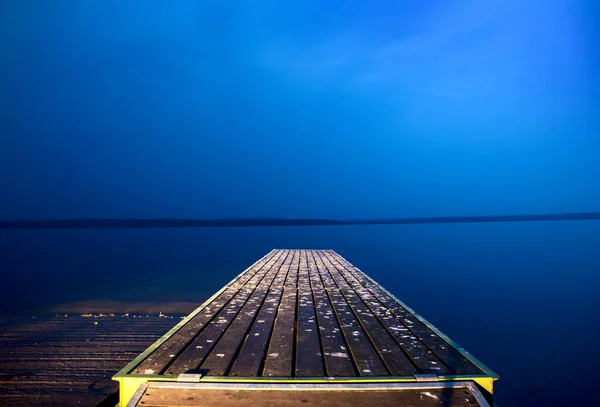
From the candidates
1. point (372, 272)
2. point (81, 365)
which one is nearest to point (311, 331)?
point (81, 365)

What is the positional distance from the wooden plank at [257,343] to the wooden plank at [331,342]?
1.87ft

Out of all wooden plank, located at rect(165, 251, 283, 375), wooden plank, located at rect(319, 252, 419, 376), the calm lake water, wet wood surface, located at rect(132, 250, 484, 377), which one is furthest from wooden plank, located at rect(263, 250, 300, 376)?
the calm lake water

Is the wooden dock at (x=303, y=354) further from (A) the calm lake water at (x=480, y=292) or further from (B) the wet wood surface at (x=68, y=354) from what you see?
(A) the calm lake water at (x=480, y=292)

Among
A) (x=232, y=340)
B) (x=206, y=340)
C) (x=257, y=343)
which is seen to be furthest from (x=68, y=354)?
(x=257, y=343)

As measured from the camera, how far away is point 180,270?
19.2 metres

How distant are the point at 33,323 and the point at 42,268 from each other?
1568 cm

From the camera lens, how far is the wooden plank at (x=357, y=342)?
2932mm

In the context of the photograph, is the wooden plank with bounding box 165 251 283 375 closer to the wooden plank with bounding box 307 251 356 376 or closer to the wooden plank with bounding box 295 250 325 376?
the wooden plank with bounding box 295 250 325 376

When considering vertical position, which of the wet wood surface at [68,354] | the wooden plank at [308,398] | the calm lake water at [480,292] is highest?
the wooden plank at [308,398]

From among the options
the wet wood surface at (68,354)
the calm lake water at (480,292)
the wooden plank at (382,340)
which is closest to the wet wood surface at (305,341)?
the wooden plank at (382,340)

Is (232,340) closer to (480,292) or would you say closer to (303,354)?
(303,354)

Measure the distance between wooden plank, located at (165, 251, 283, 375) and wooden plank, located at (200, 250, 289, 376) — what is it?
0.06 metres

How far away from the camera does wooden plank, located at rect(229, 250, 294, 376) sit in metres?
2.93

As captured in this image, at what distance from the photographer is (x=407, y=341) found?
3.63 m
